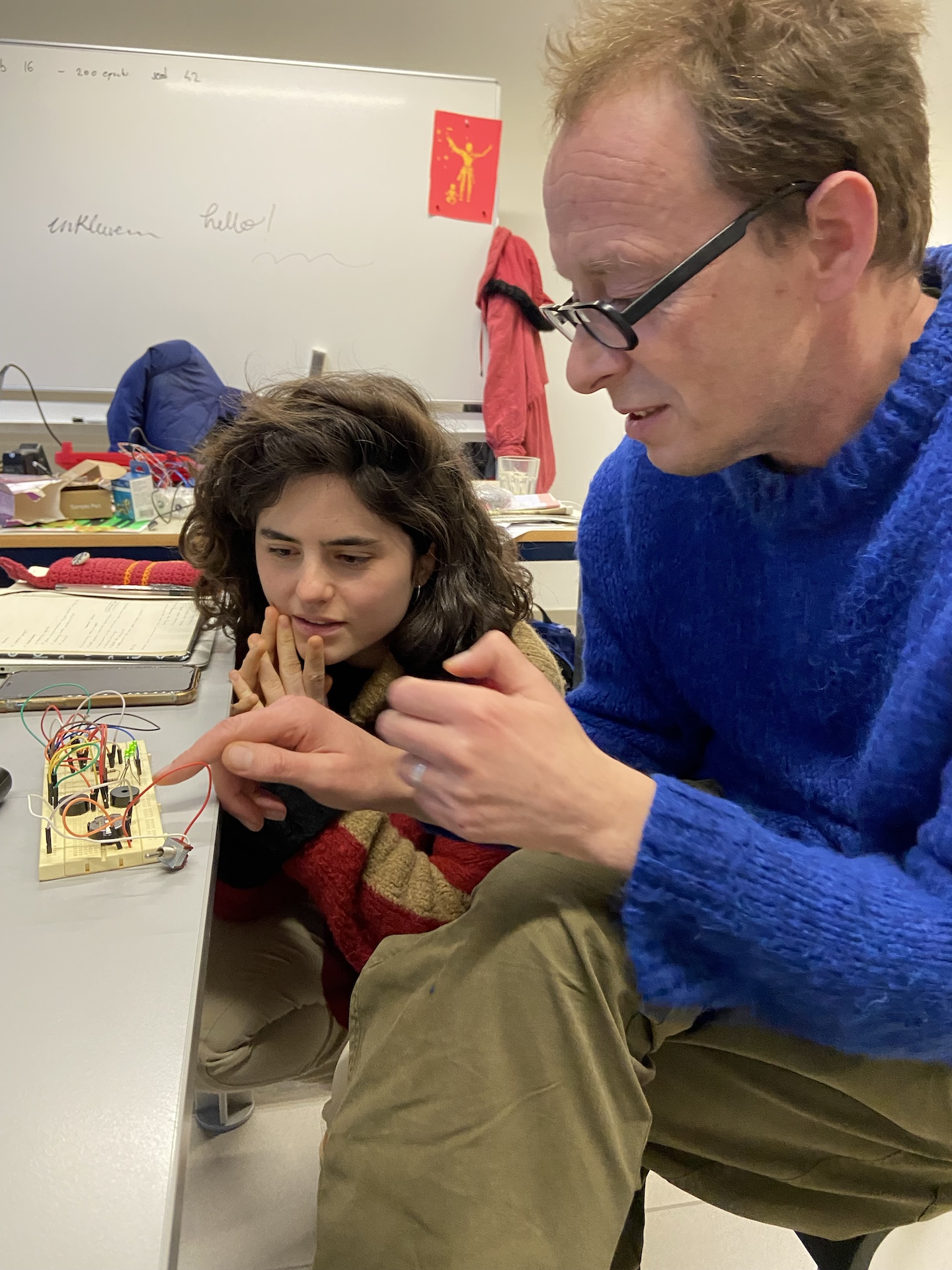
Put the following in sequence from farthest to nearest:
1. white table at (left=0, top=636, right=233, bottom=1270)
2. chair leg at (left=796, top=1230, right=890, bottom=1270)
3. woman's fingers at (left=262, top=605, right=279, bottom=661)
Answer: woman's fingers at (left=262, top=605, right=279, bottom=661) < chair leg at (left=796, top=1230, right=890, bottom=1270) < white table at (left=0, top=636, right=233, bottom=1270)

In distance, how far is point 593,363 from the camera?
2.31 feet

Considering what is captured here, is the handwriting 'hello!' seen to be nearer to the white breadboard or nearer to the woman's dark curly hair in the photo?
the woman's dark curly hair

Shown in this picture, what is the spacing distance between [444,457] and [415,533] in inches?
4.8

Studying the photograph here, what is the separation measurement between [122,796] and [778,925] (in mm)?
523

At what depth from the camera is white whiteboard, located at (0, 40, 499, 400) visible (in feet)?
9.87

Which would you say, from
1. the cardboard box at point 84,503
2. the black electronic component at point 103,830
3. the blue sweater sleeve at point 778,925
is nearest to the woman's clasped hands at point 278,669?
the black electronic component at point 103,830

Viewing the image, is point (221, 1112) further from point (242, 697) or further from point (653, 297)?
point (653, 297)

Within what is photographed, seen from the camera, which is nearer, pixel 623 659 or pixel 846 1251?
pixel 846 1251

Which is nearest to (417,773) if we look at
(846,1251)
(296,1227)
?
(846,1251)

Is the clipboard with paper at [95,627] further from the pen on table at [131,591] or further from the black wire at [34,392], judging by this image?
the black wire at [34,392]

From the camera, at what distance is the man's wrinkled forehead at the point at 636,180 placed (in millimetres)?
608

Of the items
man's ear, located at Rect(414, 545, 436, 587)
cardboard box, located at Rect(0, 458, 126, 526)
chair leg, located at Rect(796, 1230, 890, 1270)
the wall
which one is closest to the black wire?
the wall

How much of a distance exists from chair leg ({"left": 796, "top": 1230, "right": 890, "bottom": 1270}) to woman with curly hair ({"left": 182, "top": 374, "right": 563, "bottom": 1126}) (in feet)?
1.57

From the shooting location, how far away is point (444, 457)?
3.73ft
